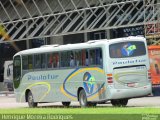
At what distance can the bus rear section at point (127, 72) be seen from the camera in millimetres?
23812

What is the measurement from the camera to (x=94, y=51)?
968 inches

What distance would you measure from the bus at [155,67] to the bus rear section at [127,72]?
8549mm

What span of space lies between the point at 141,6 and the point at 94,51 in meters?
14.8

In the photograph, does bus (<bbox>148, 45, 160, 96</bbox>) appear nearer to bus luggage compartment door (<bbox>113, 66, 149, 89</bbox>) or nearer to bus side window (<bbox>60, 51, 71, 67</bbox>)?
bus side window (<bbox>60, 51, 71, 67</bbox>)

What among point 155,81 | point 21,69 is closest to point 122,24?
point 155,81

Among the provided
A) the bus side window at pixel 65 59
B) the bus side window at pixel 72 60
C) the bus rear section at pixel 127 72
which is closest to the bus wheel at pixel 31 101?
the bus side window at pixel 65 59

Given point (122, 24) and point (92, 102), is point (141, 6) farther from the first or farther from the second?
point (92, 102)

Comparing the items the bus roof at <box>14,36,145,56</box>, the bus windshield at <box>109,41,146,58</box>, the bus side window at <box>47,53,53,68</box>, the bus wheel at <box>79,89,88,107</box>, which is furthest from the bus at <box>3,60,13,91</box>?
the bus windshield at <box>109,41,146,58</box>

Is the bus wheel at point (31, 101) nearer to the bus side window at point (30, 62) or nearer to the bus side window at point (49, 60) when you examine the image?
the bus side window at point (30, 62)

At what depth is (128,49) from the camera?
2420 centimetres

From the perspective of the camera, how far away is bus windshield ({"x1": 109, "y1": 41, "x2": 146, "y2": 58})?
24016mm

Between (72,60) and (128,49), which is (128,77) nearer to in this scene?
(128,49)

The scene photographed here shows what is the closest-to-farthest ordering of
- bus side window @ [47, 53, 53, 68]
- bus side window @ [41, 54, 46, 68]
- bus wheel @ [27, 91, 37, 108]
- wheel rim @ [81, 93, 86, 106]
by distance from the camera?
wheel rim @ [81, 93, 86, 106], bus side window @ [47, 53, 53, 68], bus side window @ [41, 54, 46, 68], bus wheel @ [27, 91, 37, 108]

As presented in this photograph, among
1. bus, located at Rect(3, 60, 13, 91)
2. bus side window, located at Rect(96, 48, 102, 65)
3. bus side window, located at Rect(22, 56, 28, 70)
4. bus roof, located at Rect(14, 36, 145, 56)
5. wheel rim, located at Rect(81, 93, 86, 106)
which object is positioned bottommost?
wheel rim, located at Rect(81, 93, 86, 106)
